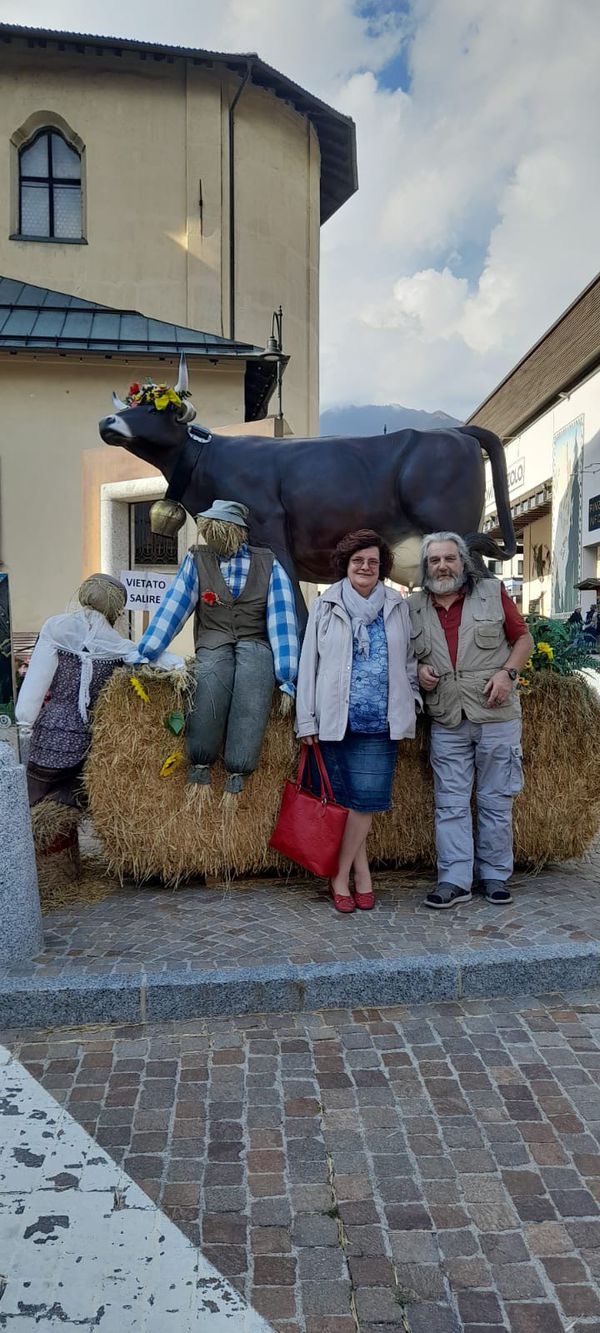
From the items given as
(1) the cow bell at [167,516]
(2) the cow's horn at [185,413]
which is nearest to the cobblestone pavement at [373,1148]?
(1) the cow bell at [167,516]

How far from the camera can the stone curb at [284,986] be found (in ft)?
11.0

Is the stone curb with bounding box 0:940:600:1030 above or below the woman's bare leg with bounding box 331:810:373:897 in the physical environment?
below

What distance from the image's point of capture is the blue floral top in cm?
409

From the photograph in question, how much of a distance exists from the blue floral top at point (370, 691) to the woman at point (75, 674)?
1022mm

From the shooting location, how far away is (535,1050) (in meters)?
3.13

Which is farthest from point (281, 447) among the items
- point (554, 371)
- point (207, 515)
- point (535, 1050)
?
point (554, 371)

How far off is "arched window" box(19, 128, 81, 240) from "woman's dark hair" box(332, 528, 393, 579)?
44.4 ft

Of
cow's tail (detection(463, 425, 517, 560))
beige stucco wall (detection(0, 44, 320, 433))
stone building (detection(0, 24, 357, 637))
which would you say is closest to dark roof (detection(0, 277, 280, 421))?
stone building (detection(0, 24, 357, 637))

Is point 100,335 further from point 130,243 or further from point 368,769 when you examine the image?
point 368,769

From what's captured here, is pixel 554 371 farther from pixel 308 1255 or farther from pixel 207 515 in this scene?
pixel 308 1255

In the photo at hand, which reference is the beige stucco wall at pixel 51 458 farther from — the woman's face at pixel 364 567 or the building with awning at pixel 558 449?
the building with awning at pixel 558 449

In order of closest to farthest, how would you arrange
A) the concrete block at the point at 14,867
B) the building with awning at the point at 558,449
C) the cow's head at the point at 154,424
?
the concrete block at the point at 14,867 < the cow's head at the point at 154,424 < the building with awning at the point at 558,449

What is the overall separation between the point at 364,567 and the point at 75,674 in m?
1.63

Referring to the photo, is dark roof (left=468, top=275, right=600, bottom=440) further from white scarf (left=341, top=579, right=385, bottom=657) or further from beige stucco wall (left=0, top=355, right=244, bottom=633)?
white scarf (left=341, top=579, right=385, bottom=657)
